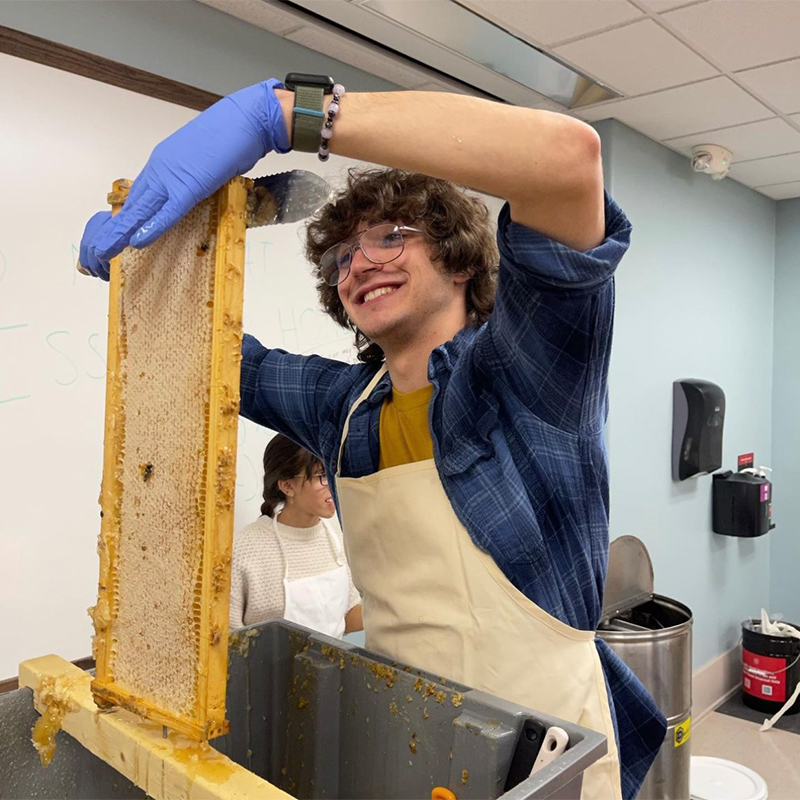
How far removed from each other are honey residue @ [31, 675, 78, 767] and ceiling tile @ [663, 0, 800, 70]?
2009mm

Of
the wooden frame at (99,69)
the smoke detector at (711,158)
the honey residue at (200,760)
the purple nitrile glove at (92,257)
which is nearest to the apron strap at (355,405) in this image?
the purple nitrile glove at (92,257)

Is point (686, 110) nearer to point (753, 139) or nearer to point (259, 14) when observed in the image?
point (753, 139)

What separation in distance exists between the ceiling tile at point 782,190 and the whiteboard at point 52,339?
2.84 m

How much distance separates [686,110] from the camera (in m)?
2.65

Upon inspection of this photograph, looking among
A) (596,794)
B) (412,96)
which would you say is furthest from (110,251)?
(596,794)

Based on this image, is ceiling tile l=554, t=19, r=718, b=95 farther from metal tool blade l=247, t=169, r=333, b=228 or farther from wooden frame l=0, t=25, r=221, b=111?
metal tool blade l=247, t=169, r=333, b=228

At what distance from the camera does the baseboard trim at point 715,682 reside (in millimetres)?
3410

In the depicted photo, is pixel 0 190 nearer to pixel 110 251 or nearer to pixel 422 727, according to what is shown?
pixel 110 251

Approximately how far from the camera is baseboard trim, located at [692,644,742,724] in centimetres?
341

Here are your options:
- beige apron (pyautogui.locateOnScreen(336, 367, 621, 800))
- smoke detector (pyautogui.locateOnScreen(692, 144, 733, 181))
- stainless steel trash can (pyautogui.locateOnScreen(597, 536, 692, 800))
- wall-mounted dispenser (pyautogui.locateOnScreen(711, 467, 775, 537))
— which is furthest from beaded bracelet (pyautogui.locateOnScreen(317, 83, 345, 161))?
wall-mounted dispenser (pyautogui.locateOnScreen(711, 467, 775, 537))

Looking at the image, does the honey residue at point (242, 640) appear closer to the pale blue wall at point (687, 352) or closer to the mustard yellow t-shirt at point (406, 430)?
the mustard yellow t-shirt at point (406, 430)

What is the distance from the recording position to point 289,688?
96 centimetres

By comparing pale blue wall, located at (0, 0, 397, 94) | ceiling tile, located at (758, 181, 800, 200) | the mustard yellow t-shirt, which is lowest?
the mustard yellow t-shirt

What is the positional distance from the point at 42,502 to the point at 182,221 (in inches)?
45.5
